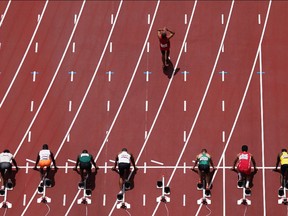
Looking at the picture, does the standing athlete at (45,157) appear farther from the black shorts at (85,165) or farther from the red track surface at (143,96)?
the black shorts at (85,165)

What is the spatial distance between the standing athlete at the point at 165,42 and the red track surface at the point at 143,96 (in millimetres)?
499

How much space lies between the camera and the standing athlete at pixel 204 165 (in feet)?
106

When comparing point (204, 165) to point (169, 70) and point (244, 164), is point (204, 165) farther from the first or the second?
point (169, 70)

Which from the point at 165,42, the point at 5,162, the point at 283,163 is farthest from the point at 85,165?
the point at 283,163

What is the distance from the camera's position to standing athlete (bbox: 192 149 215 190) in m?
32.3

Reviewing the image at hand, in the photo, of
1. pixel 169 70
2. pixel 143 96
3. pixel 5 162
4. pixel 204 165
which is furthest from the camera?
pixel 169 70

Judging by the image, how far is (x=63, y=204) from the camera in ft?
108

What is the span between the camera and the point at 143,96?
34938mm

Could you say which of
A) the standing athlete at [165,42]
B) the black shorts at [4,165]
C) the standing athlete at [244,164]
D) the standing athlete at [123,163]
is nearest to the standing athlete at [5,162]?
the black shorts at [4,165]

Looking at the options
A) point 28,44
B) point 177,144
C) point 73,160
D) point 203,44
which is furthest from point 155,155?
point 28,44

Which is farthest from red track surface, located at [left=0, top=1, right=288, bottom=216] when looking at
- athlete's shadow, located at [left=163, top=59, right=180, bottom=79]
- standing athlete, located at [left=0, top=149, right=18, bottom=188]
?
standing athlete, located at [left=0, top=149, right=18, bottom=188]

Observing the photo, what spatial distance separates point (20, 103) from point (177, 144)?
802 cm

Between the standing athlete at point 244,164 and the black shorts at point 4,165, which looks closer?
the standing athlete at point 244,164

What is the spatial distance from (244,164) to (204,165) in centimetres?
182
